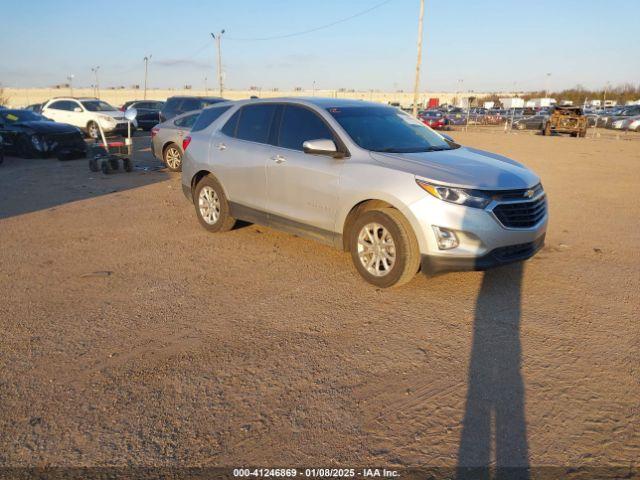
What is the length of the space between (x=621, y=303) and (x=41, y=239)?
6643 millimetres

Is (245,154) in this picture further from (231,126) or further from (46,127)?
(46,127)

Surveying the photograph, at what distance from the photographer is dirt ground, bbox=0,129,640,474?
2.71 meters

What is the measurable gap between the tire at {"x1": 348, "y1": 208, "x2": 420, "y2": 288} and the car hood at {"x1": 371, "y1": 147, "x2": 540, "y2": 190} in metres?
0.46

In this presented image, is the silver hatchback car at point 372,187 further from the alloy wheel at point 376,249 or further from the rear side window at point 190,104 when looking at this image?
the rear side window at point 190,104

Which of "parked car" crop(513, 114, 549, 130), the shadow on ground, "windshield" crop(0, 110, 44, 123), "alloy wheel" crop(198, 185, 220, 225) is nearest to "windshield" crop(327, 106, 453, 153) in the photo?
"alloy wheel" crop(198, 185, 220, 225)

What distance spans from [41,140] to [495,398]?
15.6m

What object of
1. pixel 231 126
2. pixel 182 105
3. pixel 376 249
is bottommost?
pixel 376 249

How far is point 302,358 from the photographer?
360 cm

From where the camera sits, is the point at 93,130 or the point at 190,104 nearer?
the point at 190,104

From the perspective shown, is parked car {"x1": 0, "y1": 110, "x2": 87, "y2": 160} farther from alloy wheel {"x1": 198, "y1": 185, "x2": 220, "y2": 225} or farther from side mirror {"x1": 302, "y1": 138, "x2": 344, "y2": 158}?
side mirror {"x1": 302, "y1": 138, "x2": 344, "y2": 158}

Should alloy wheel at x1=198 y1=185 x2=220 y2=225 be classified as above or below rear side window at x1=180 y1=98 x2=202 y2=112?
below

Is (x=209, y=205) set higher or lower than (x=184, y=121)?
lower

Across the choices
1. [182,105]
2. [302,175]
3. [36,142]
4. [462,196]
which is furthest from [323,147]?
[182,105]

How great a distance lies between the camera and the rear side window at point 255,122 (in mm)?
6031
